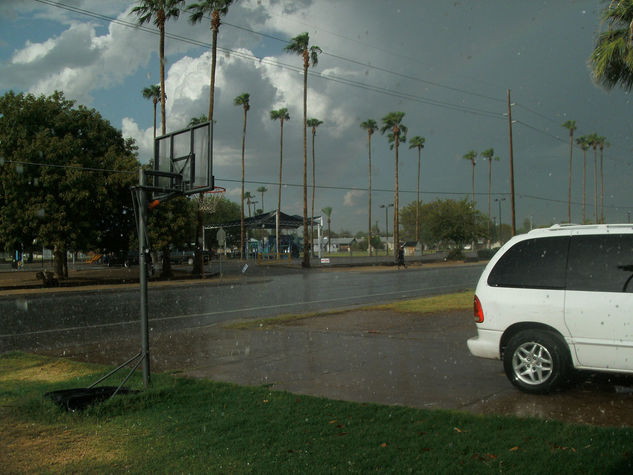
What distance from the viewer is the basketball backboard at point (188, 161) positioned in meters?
7.61

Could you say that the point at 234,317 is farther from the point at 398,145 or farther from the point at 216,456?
the point at 398,145

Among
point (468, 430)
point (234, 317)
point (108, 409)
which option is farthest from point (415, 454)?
point (234, 317)

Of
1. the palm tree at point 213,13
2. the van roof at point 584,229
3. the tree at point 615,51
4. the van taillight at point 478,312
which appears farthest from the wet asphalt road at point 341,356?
the palm tree at point 213,13

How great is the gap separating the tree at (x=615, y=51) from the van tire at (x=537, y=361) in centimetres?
1192

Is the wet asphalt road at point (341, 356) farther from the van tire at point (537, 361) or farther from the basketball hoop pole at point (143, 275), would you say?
the basketball hoop pole at point (143, 275)

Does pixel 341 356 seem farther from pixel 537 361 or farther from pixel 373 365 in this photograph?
pixel 537 361

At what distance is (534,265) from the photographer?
21.4 ft

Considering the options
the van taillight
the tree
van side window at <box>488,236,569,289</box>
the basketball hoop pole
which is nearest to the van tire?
the van taillight

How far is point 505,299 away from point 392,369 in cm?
195

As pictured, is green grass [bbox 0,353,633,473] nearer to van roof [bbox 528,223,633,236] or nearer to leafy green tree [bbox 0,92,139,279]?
van roof [bbox 528,223,633,236]

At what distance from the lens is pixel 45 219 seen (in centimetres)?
2627

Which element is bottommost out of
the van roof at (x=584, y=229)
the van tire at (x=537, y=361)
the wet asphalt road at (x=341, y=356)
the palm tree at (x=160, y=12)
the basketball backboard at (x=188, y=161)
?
the wet asphalt road at (x=341, y=356)

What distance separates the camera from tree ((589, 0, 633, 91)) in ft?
49.2

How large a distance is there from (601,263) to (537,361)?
1291mm
